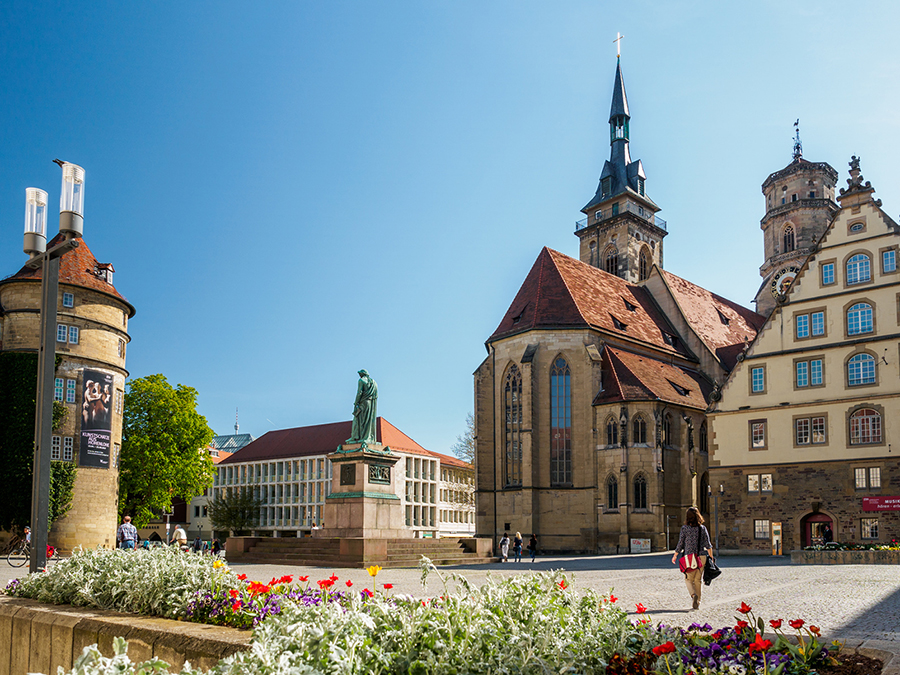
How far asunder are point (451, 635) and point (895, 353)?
109ft

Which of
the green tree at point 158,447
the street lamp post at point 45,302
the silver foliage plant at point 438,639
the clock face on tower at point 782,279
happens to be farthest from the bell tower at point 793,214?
the silver foliage plant at point 438,639

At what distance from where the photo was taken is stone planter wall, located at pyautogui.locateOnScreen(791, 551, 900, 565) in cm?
2406

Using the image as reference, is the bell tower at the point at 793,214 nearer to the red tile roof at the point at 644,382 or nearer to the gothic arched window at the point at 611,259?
the gothic arched window at the point at 611,259

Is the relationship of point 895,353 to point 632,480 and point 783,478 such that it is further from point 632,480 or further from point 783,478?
point 632,480

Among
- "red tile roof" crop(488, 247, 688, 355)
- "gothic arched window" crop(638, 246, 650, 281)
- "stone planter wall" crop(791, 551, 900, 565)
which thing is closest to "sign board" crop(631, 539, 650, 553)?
"red tile roof" crop(488, 247, 688, 355)

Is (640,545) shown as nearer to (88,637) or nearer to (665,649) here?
(88,637)

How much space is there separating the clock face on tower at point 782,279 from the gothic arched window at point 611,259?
14111 millimetres

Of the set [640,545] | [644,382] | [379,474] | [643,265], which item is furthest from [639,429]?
[643,265]

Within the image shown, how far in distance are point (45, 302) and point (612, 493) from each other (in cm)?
3730

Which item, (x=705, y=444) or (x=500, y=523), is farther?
(x=705, y=444)

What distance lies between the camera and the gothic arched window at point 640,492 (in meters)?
42.4

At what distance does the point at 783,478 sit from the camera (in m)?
34.8

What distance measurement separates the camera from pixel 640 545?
41.0 metres

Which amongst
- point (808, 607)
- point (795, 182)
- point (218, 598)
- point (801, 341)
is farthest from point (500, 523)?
point (795, 182)
